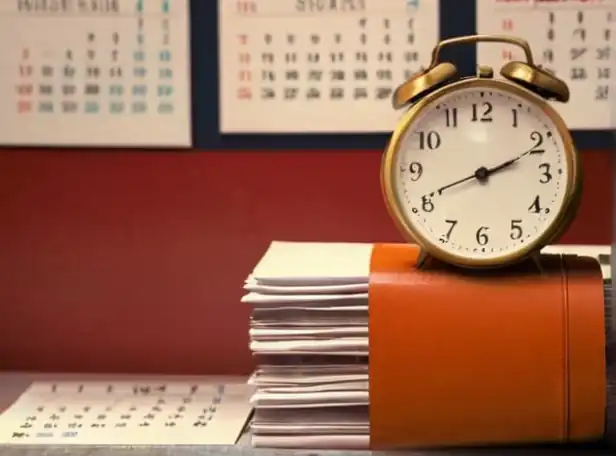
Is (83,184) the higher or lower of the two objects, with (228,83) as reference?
lower

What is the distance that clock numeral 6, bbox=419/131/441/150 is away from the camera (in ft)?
3.08

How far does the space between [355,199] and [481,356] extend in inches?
17.9

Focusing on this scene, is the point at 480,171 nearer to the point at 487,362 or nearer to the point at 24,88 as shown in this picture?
the point at 487,362

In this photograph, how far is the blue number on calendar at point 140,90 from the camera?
51.0 inches

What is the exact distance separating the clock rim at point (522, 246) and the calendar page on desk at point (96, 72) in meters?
0.45

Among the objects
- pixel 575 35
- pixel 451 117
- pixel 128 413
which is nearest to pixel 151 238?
pixel 128 413

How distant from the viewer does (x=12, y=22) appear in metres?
1.30

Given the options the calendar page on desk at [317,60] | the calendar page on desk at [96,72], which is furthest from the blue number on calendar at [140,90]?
the calendar page on desk at [317,60]

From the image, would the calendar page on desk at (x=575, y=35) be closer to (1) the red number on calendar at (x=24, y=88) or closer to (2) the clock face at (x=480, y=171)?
(2) the clock face at (x=480, y=171)

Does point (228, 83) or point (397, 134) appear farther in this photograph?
point (228, 83)

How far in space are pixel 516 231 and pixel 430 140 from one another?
0.41 ft

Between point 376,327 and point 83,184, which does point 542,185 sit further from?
point 83,184

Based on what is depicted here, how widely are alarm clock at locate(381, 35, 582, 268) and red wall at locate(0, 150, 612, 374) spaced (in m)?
0.36

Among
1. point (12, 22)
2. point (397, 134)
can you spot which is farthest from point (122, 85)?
point (397, 134)
